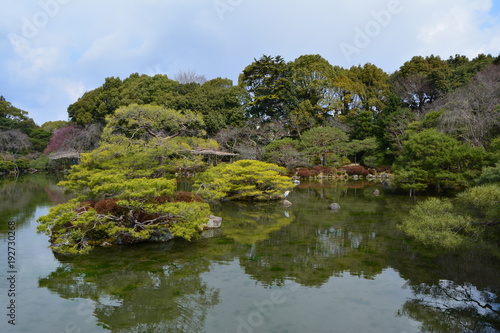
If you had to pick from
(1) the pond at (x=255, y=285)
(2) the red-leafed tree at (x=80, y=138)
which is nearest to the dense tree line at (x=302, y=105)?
(2) the red-leafed tree at (x=80, y=138)

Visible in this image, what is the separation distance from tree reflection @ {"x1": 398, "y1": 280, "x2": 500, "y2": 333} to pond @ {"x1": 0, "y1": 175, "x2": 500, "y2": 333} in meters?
0.02

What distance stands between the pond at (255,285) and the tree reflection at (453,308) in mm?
15

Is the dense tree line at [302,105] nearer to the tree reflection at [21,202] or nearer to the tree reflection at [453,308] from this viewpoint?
the tree reflection at [21,202]

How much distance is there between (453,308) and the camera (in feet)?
16.5

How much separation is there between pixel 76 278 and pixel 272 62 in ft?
88.0

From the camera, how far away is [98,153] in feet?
37.5

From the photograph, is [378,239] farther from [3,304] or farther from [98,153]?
[98,153]

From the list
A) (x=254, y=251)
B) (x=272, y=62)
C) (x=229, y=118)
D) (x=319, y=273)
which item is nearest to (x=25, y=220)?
(x=254, y=251)

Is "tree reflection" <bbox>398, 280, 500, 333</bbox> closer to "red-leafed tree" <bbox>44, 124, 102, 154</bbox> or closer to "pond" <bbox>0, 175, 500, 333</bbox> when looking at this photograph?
"pond" <bbox>0, 175, 500, 333</bbox>

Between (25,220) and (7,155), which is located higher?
(7,155)

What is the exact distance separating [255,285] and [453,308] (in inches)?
122

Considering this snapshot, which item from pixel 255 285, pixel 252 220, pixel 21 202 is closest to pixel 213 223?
pixel 252 220

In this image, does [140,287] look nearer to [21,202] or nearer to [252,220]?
[252,220]

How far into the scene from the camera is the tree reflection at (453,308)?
15.1ft
